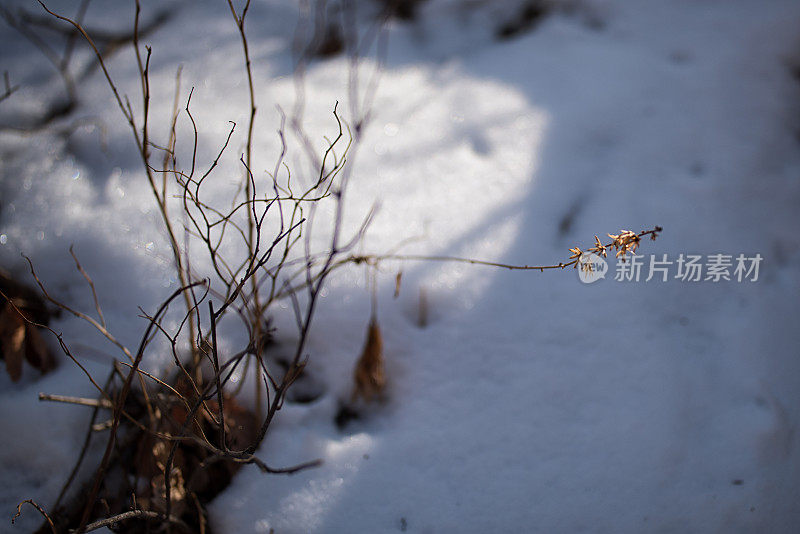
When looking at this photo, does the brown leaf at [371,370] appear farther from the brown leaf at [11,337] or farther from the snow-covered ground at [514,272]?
the brown leaf at [11,337]

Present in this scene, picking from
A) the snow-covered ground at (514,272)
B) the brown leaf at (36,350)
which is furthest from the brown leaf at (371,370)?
the brown leaf at (36,350)

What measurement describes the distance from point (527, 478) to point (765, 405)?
58 cm

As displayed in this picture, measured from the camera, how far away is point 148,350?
113cm

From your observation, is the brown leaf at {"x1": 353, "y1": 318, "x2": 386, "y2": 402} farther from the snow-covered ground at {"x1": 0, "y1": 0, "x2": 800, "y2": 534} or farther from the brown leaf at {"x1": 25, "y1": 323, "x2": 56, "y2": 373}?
the brown leaf at {"x1": 25, "y1": 323, "x2": 56, "y2": 373}

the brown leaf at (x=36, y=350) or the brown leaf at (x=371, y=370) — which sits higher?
the brown leaf at (x=36, y=350)

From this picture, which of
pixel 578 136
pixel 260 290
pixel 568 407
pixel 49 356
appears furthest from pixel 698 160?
pixel 49 356

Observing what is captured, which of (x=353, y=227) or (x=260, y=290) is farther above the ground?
(x=353, y=227)

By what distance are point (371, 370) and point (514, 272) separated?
17.8 inches

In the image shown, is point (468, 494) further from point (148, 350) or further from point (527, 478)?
point (148, 350)

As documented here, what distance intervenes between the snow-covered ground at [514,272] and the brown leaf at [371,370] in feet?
0.14

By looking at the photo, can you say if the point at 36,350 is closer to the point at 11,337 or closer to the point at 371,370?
the point at 11,337

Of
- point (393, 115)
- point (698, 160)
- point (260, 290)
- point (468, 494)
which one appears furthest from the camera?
point (393, 115)

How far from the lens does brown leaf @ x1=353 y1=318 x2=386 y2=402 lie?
1.10 m

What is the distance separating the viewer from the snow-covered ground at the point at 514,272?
3.44 ft
